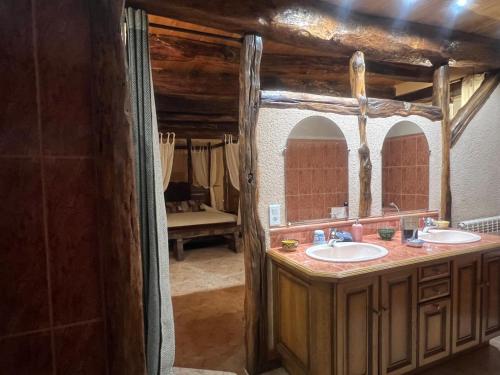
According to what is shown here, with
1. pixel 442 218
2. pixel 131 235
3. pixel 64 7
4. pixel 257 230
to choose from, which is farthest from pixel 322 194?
pixel 64 7

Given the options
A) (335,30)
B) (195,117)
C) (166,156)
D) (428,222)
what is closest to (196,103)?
(195,117)

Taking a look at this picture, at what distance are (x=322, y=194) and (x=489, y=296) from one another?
1.42 m

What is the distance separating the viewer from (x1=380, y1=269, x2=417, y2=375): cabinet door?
5.56 ft

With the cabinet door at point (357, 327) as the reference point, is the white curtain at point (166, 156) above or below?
above

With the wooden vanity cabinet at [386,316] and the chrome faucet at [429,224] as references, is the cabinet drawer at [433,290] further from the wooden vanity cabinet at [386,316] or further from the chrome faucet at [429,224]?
the chrome faucet at [429,224]

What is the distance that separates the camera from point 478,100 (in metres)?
2.81

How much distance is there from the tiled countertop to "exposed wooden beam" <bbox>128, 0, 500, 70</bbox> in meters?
1.50

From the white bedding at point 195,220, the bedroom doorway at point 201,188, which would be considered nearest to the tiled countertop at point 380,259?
the bedroom doorway at point 201,188

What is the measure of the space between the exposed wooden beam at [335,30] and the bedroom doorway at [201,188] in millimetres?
539

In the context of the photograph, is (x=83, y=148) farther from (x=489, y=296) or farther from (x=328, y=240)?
(x=489, y=296)

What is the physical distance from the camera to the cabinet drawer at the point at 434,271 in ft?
5.92

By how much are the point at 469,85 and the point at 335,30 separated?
6.32 ft

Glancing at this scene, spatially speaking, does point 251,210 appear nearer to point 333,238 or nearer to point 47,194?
point 333,238

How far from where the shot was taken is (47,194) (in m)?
0.96
